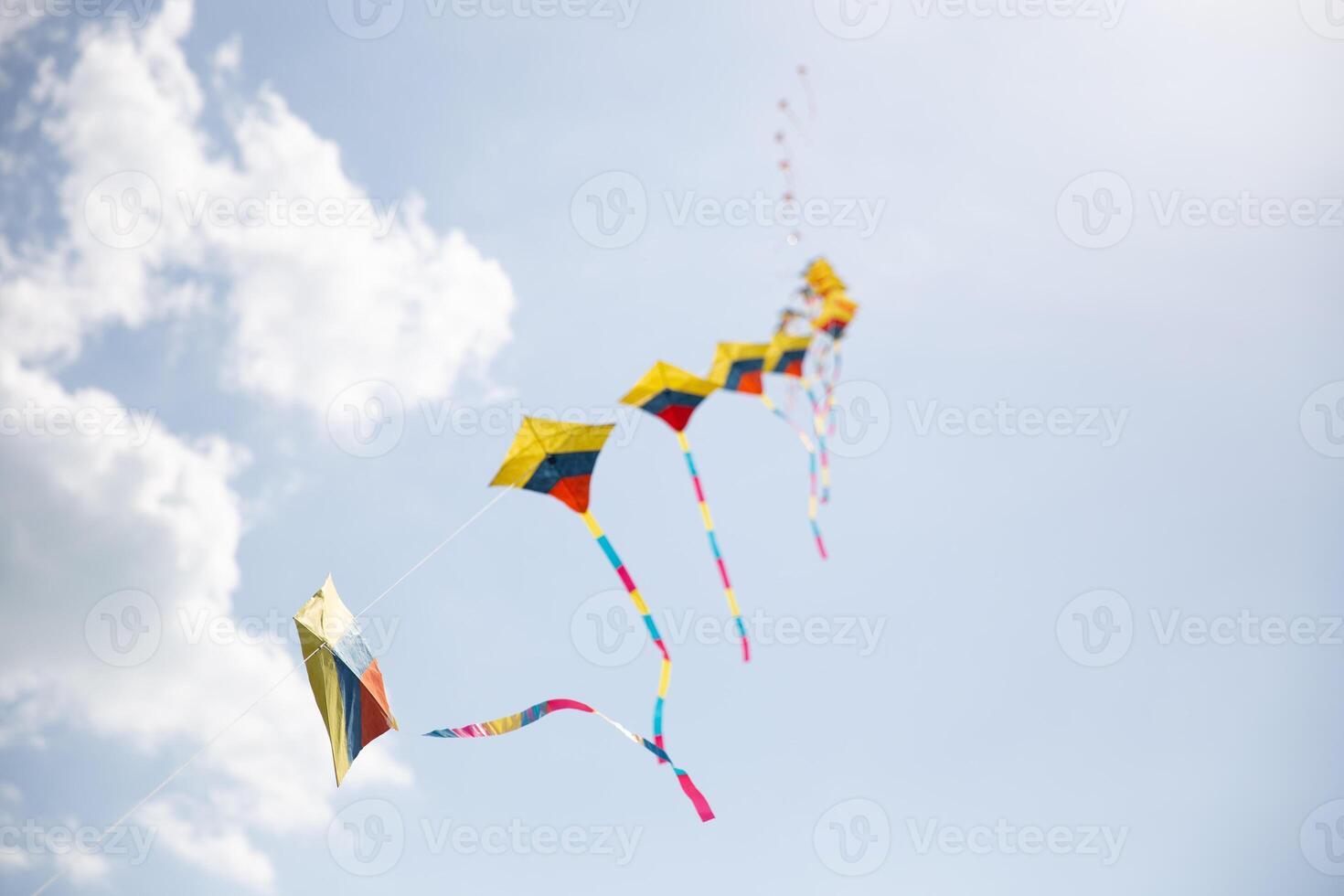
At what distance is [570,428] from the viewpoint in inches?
413

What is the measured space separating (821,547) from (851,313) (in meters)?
3.87

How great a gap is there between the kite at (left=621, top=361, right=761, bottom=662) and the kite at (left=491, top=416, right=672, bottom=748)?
1.87 metres

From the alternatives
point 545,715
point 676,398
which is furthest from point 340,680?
point 676,398

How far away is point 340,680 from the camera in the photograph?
9.53 m

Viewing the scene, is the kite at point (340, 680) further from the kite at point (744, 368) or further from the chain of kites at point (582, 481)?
the kite at point (744, 368)

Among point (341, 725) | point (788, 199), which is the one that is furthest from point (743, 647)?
point (788, 199)

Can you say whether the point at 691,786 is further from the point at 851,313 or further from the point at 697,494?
the point at 851,313

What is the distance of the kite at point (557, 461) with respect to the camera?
1044 cm

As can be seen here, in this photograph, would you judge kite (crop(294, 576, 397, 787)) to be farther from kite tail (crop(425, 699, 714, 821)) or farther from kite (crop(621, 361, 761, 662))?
kite (crop(621, 361, 761, 662))

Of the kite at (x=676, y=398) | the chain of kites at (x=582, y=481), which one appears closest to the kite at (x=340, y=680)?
the chain of kites at (x=582, y=481)

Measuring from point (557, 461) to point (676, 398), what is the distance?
2676 mm

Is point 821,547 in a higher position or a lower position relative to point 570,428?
lower

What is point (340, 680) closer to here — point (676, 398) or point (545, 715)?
point (545, 715)

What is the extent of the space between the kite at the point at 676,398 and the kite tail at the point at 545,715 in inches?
121
